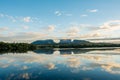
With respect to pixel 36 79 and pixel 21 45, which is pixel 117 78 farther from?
pixel 21 45

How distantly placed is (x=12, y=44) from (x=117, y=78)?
3709 inches

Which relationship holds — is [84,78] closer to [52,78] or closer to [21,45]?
[52,78]

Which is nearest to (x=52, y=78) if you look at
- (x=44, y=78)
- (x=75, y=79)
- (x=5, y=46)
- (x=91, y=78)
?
(x=44, y=78)

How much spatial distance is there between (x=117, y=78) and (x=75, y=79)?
314 centimetres

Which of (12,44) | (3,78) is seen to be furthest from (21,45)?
(3,78)

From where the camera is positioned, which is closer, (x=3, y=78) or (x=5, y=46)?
(x=3, y=78)

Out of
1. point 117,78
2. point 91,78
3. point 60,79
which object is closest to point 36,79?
point 60,79

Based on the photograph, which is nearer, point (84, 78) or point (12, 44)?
point (84, 78)

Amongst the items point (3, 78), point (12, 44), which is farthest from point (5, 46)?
point (3, 78)

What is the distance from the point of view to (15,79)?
1672 centimetres

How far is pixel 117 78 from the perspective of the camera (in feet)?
54.5

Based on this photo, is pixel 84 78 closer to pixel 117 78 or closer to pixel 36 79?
pixel 117 78

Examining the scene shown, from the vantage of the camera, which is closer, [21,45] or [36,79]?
[36,79]

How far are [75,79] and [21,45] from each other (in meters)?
94.5
